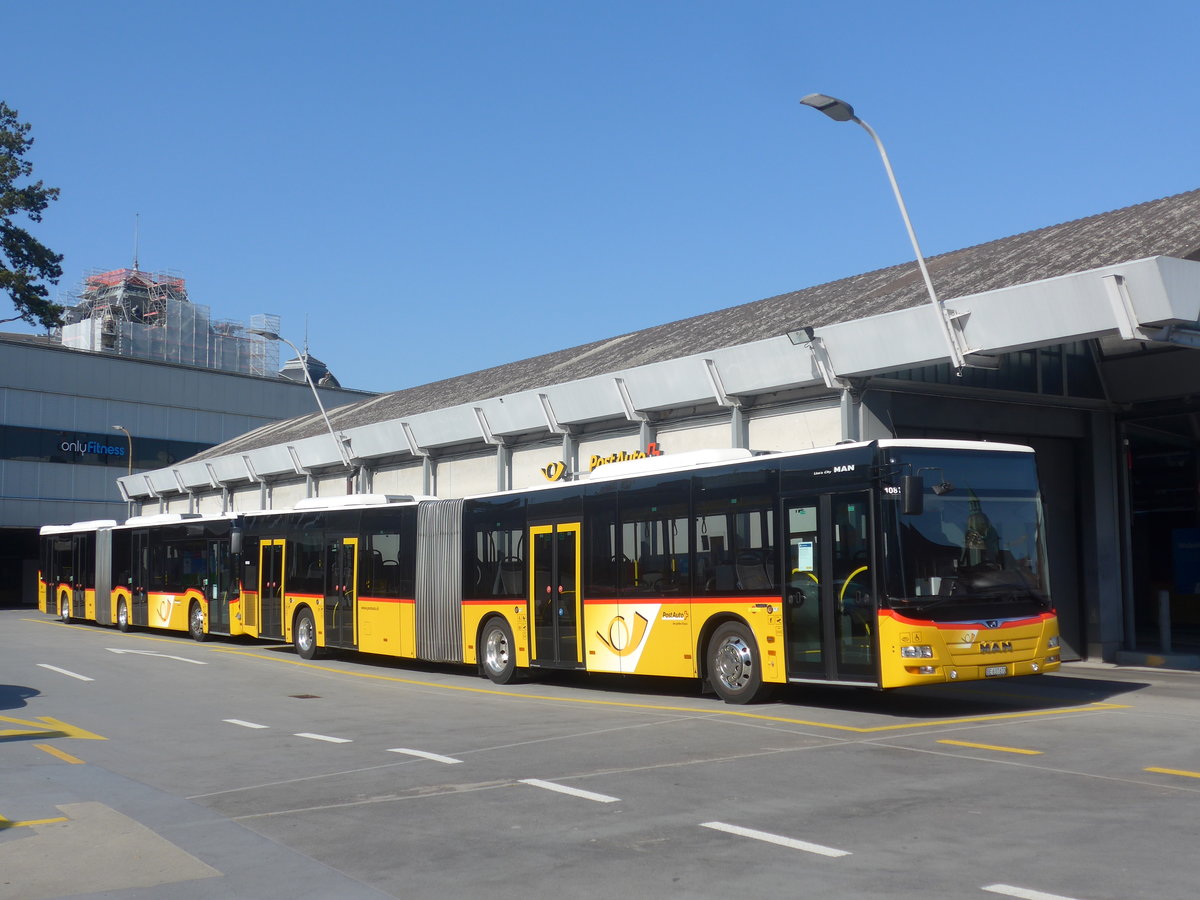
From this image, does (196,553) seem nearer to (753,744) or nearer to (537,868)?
(753,744)

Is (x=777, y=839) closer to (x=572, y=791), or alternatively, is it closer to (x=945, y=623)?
(x=572, y=791)

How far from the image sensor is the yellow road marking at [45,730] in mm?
13695

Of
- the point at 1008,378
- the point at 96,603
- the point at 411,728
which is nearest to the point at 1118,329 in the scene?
the point at 1008,378

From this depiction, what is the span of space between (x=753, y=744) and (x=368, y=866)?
18.6ft

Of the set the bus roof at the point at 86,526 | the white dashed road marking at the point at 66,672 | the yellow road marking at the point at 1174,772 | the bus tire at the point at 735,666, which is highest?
the bus roof at the point at 86,526

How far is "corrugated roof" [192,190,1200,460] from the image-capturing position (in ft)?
67.2

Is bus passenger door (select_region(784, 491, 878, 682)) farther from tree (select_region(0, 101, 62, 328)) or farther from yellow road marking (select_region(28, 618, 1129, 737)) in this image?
tree (select_region(0, 101, 62, 328))

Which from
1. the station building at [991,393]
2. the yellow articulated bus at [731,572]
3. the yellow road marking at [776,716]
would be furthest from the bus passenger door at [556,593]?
the station building at [991,393]

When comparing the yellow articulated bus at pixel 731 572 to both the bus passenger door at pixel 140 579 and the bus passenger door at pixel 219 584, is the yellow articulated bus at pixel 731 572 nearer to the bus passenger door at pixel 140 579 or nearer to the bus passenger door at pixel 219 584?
the bus passenger door at pixel 219 584

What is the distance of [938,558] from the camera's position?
46.3 feet

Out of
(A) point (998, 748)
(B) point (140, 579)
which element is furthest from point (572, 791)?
(B) point (140, 579)

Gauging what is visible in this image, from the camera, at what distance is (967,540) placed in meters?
14.4

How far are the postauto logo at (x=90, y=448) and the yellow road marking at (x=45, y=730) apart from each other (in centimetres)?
5138

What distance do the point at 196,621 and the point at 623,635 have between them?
1843 centimetres
